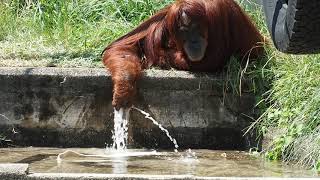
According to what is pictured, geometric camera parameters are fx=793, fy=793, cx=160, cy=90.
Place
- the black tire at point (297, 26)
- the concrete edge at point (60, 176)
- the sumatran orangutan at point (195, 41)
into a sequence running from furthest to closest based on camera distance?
the sumatran orangutan at point (195, 41) → the concrete edge at point (60, 176) → the black tire at point (297, 26)

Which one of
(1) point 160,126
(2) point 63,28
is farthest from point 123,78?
(2) point 63,28

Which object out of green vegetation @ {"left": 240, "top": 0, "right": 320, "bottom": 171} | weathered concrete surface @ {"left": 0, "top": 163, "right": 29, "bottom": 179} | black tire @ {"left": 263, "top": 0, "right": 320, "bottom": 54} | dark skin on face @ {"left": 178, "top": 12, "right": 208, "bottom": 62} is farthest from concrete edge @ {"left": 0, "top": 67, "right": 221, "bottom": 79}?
weathered concrete surface @ {"left": 0, "top": 163, "right": 29, "bottom": 179}

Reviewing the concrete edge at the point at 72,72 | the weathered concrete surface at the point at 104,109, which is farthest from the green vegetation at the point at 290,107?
the concrete edge at the point at 72,72

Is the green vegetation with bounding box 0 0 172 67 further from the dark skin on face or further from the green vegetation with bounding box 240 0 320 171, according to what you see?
the green vegetation with bounding box 240 0 320 171

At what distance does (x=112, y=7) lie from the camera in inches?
259

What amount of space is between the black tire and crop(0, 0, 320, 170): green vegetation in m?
0.91

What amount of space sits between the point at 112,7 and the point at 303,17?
159 inches

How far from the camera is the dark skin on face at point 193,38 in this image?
497 cm

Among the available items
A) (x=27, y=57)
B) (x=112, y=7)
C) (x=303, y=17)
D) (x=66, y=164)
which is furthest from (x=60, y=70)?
(x=303, y=17)

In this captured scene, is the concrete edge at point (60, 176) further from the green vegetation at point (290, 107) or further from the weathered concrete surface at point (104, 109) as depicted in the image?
the weathered concrete surface at point (104, 109)

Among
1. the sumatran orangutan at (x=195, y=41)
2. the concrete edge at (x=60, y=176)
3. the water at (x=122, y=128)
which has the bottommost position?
the concrete edge at (x=60, y=176)

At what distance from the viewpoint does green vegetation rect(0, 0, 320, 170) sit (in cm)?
409

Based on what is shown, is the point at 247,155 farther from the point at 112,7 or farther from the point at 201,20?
the point at 112,7

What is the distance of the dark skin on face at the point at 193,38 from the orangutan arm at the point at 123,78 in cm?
34
